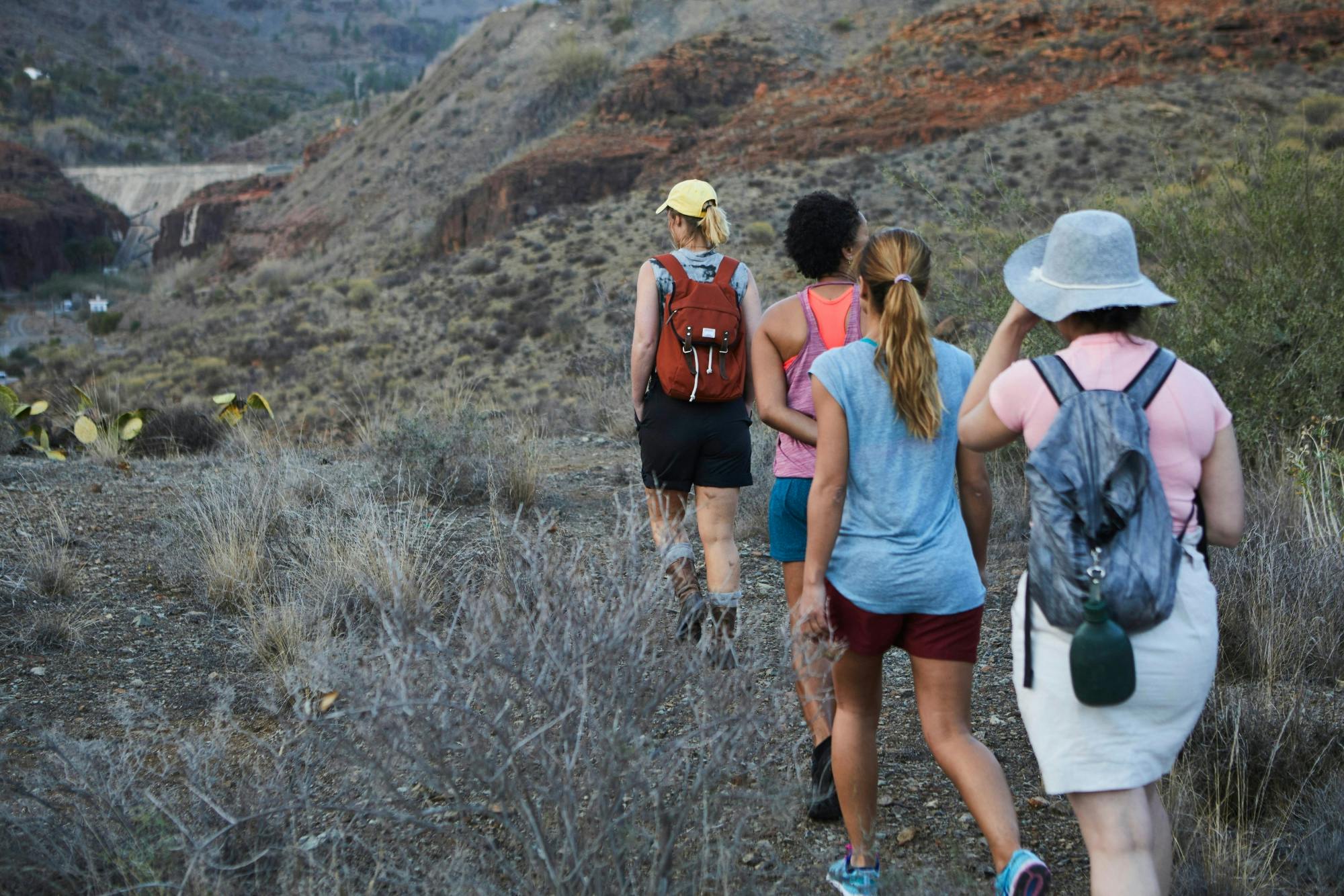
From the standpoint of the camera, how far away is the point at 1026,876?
7.24 ft

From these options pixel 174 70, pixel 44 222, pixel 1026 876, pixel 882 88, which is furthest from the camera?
pixel 174 70

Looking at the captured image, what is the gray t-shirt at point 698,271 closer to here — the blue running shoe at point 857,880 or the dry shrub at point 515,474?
the blue running shoe at point 857,880

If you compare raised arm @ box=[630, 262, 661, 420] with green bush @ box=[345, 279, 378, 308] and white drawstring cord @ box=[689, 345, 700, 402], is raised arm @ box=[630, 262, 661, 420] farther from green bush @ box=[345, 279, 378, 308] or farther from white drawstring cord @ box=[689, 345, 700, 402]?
green bush @ box=[345, 279, 378, 308]

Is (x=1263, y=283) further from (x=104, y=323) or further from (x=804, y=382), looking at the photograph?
(x=104, y=323)

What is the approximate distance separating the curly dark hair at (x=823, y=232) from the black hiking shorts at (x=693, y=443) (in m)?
0.90

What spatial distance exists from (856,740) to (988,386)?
0.90m

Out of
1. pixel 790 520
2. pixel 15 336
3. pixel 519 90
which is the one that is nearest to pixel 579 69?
pixel 519 90

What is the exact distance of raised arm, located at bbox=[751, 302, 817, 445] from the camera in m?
3.05

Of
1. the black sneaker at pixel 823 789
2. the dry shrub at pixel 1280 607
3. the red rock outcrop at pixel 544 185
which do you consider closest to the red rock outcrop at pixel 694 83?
the red rock outcrop at pixel 544 185

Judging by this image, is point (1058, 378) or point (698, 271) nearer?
point (1058, 378)

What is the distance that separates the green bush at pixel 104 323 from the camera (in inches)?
1341

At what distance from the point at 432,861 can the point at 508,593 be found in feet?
3.87

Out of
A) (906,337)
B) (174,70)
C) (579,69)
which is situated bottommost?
(906,337)

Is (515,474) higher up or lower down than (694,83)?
lower down
